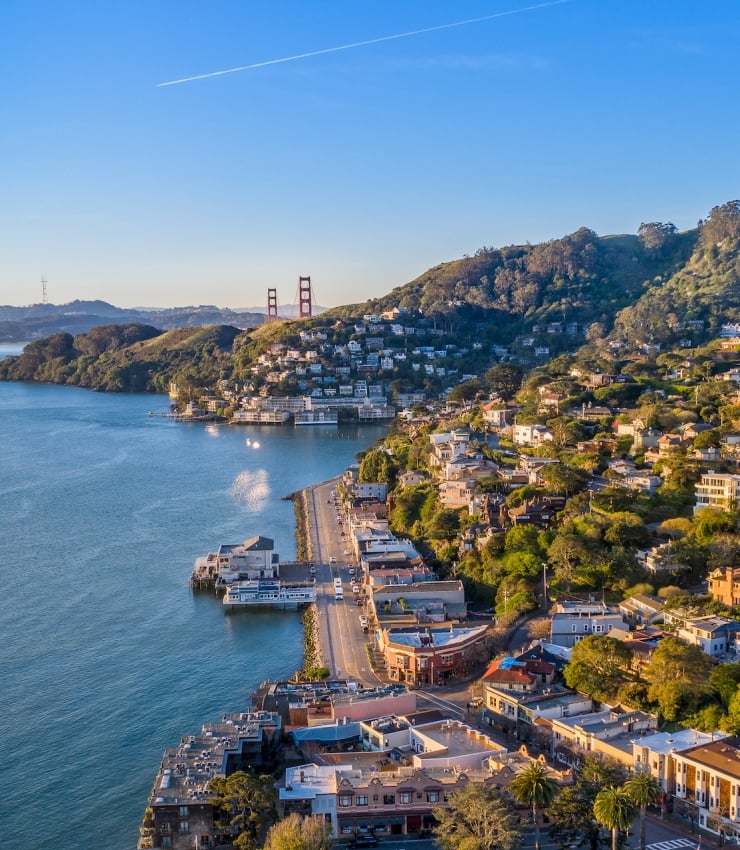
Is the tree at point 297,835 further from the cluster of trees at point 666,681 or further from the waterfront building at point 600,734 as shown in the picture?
the cluster of trees at point 666,681

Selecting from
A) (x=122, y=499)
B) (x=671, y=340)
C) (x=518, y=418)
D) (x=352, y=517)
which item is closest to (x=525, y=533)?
(x=352, y=517)

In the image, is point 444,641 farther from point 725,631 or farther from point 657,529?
point 657,529

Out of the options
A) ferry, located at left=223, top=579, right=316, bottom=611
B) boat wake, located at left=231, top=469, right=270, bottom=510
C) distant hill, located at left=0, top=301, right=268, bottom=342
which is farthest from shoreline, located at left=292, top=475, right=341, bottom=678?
distant hill, located at left=0, top=301, right=268, bottom=342

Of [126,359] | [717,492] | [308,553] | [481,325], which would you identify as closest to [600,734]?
[717,492]

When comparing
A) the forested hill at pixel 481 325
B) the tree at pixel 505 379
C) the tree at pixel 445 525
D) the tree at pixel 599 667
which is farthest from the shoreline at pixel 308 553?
the forested hill at pixel 481 325

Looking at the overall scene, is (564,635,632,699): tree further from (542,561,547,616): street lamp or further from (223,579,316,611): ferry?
(223,579,316,611): ferry

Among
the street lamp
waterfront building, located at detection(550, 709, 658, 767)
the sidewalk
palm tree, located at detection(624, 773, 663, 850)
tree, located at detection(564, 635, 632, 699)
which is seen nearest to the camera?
palm tree, located at detection(624, 773, 663, 850)
